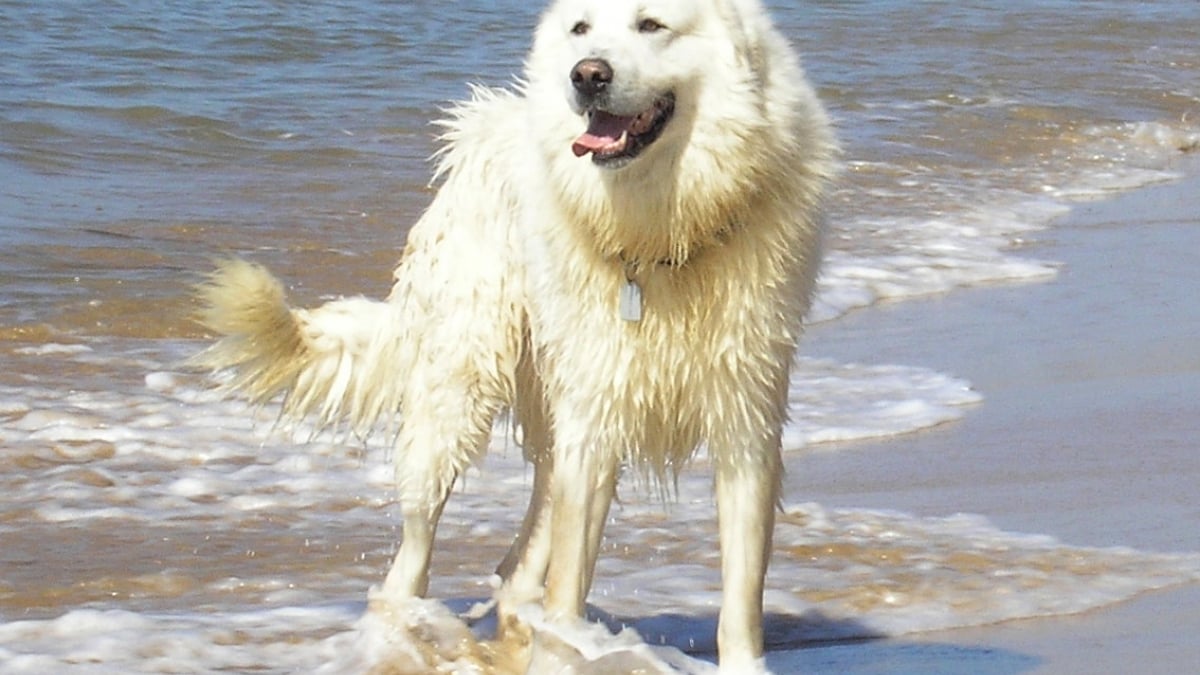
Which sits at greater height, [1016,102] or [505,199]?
[505,199]

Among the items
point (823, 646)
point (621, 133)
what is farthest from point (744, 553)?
point (621, 133)

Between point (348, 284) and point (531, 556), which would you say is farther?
point (348, 284)

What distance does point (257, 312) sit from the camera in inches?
192

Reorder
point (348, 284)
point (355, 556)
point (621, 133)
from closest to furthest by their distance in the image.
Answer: point (621, 133)
point (355, 556)
point (348, 284)

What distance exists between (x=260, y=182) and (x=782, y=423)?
667cm

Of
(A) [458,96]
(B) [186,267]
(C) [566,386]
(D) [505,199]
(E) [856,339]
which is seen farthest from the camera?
(A) [458,96]

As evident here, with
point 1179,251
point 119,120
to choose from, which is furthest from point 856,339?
point 119,120

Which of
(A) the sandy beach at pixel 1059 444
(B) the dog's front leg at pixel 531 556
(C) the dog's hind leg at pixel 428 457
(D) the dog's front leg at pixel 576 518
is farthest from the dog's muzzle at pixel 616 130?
(A) the sandy beach at pixel 1059 444

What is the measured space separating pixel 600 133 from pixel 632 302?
38 centimetres

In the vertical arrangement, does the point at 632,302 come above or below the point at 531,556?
above

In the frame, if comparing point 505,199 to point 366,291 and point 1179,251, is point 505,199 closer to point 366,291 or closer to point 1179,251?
point 366,291

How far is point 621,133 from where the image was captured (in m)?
3.94

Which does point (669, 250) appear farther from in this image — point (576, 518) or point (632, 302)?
point (576, 518)

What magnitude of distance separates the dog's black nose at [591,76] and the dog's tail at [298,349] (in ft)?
4.09
